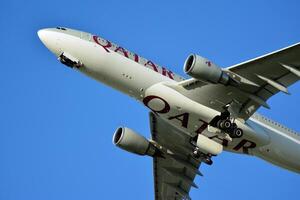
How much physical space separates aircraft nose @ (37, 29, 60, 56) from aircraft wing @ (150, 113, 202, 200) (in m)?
7.79

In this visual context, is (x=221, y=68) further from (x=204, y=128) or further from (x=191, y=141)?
(x=191, y=141)

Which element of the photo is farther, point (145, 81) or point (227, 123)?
point (145, 81)

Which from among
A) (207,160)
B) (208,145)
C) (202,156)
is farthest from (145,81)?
(207,160)

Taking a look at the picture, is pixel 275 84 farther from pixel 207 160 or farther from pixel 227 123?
pixel 207 160

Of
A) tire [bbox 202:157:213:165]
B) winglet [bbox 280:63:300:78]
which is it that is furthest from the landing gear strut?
winglet [bbox 280:63:300:78]

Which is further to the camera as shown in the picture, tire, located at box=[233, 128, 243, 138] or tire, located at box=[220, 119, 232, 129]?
tire, located at box=[233, 128, 243, 138]

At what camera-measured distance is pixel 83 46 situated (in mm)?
39438

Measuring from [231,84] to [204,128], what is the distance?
3.76m

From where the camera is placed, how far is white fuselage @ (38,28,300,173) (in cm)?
3831

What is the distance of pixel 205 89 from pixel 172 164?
1004cm

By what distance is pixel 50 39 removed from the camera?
39.8m

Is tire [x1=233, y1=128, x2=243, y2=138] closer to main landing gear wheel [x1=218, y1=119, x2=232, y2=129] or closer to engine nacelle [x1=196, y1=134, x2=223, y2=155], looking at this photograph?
main landing gear wheel [x1=218, y1=119, x2=232, y2=129]

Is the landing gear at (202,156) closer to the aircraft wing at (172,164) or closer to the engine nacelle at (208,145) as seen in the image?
the engine nacelle at (208,145)

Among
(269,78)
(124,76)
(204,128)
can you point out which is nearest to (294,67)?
(269,78)
